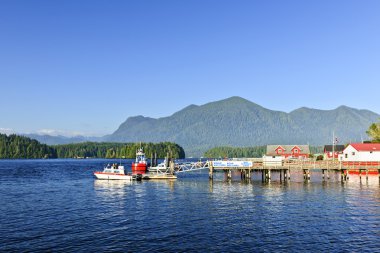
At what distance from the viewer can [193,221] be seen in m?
41.3

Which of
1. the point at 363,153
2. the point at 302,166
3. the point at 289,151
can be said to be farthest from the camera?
the point at 289,151

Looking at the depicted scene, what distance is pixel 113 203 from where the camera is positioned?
5444cm

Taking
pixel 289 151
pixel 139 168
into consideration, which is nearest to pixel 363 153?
pixel 289 151

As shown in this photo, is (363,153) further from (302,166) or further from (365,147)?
(302,166)

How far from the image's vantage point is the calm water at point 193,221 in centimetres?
3173

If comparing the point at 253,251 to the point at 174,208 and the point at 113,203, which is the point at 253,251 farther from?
the point at 113,203

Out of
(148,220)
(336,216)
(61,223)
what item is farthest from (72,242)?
(336,216)

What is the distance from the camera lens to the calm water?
1249 inches

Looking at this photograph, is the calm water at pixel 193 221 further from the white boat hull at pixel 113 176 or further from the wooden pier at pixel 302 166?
the white boat hull at pixel 113 176

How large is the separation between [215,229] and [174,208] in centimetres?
1318

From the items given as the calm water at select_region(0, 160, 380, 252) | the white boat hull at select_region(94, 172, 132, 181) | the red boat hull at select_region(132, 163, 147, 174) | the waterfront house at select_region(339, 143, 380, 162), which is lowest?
the calm water at select_region(0, 160, 380, 252)

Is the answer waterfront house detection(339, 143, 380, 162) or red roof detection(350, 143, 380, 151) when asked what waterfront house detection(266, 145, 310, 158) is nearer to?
waterfront house detection(339, 143, 380, 162)

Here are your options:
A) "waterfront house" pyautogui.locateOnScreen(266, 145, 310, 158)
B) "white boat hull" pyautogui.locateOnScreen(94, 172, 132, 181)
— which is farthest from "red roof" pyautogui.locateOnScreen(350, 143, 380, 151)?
"white boat hull" pyautogui.locateOnScreen(94, 172, 132, 181)

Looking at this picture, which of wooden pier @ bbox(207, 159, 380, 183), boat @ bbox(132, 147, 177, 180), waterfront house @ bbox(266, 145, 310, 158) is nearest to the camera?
wooden pier @ bbox(207, 159, 380, 183)
